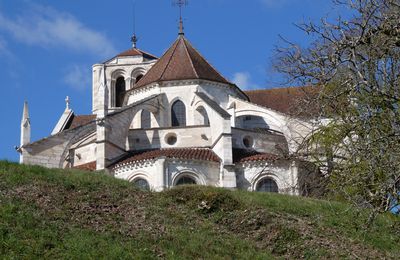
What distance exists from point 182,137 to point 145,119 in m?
3.49

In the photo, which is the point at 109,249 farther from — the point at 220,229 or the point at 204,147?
the point at 204,147

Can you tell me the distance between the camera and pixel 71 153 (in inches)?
1379

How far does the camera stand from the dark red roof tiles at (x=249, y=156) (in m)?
30.8

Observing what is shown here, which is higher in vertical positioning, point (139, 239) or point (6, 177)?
point (6, 177)

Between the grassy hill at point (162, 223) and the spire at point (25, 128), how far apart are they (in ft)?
42.9

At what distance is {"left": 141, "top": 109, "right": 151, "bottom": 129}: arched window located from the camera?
3609 cm

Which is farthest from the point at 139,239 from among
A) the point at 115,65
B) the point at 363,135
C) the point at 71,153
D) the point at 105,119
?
the point at 115,65

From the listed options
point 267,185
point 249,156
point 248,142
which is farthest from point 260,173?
point 248,142

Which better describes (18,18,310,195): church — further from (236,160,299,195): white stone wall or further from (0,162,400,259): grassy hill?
(0,162,400,259): grassy hill

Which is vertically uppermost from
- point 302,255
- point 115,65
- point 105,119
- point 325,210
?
point 115,65

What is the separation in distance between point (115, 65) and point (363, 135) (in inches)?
1314

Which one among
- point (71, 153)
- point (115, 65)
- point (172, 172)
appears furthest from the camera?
point (115, 65)

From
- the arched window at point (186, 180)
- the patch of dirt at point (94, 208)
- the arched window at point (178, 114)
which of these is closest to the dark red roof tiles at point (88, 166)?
the arched window at point (186, 180)

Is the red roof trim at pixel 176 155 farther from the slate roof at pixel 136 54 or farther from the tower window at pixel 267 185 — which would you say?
the slate roof at pixel 136 54
